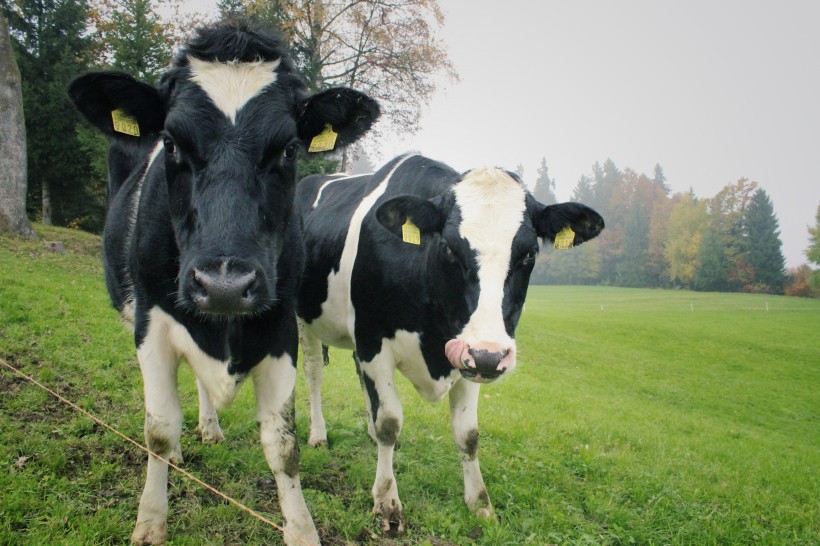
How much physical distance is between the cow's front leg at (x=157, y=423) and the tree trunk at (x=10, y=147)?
569 inches

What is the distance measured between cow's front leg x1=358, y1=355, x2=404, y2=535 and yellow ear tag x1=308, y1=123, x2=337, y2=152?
1661 millimetres

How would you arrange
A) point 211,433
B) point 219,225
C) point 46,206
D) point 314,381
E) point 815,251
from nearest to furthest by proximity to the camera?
1. point 219,225
2. point 211,433
3. point 314,381
4. point 46,206
5. point 815,251

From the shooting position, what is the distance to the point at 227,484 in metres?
3.97

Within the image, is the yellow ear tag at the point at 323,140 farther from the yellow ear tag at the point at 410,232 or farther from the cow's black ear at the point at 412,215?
the yellow ear tag at the point at 410,232

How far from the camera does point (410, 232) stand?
394 cm

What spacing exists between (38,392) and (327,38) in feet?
66.1

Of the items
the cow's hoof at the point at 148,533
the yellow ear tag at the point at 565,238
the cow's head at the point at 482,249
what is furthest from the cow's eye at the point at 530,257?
the cow's hoof at the point at 148,533

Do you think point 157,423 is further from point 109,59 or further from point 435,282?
point 109,59

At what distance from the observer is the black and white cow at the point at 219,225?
8.52 ft

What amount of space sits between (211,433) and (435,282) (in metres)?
2.54

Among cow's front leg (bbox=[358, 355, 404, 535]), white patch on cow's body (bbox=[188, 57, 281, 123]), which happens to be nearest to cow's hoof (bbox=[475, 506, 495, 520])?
cow's front leg (bbox=[358, 355, 404, 535])

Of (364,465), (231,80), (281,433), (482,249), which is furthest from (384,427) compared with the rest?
(231,80)

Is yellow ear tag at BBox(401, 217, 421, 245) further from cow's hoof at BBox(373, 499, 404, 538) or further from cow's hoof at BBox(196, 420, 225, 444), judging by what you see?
cow's hoof at BBox(196, 420, 225, 444)

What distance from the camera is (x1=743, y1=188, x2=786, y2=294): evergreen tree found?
6662 centimetres
